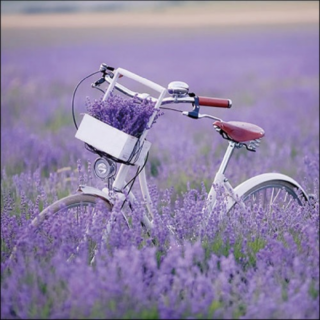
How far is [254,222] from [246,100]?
8894mm

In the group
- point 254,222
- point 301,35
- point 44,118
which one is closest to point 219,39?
point 301,35

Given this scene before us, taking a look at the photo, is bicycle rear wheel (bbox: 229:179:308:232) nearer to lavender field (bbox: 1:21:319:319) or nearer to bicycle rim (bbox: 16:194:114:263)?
lavender field (bbox: 1:21:319:319)

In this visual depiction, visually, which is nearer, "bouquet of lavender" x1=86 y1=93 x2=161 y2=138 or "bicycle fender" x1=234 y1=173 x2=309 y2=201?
"bouquet of lavender" x1=86 y1=93 x2=161 y2=138

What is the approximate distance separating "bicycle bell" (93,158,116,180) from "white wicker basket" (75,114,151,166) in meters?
0.10

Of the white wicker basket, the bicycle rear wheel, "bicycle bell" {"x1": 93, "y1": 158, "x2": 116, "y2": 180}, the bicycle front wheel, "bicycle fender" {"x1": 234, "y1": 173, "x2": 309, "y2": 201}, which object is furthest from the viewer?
"bicycle fender" {"x1": 234, "y1": 173, "x2": 309, "y2": 201}

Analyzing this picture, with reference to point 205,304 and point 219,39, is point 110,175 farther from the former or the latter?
point 219,39

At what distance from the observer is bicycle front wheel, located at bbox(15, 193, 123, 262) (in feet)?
10.2

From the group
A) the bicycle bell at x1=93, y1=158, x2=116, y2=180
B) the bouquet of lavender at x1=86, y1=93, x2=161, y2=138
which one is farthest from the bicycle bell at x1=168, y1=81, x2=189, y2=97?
the bicycle bell at x1=93, y1=158, x2=116, y2=180

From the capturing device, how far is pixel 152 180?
5.54 metres

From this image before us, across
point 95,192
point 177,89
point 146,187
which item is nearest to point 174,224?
point 146,187

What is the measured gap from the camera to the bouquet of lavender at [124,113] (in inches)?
128

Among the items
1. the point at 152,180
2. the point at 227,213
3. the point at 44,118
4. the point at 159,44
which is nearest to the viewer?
the point at 227,213

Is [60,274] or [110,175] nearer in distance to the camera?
[60,274]

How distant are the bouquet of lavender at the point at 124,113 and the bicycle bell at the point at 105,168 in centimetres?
18
